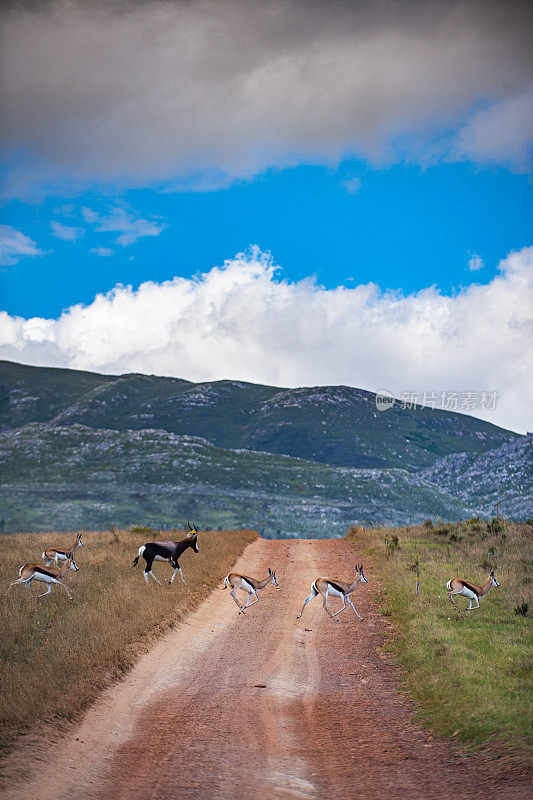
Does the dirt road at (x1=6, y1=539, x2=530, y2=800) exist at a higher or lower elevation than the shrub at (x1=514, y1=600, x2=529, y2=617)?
lower

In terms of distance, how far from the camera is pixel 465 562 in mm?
24438

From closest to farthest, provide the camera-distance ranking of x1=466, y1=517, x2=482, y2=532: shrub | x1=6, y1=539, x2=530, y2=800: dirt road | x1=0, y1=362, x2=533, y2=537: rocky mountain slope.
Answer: x1=6, y1=539, x2=530, y2=800: dirt road, x1=466, y1=517, x2=482, y2=532: shrub, x1=0, y1=362, x2=533, y2=537: rocky mountain slope

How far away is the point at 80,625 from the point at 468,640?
9305 millimetres

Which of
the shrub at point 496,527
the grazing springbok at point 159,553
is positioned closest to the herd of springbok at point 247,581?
the grazing springbok at point 159,553

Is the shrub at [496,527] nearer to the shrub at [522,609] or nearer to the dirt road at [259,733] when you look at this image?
the shrub at [522,609]

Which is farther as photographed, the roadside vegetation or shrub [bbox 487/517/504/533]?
shrub [bbox 487/517/504/533]

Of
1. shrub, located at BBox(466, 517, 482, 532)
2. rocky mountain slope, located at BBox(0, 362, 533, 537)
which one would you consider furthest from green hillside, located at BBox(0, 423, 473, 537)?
shrub, located at BBox(466, 517, 482, 532)

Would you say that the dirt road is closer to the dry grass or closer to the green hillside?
the dry grass

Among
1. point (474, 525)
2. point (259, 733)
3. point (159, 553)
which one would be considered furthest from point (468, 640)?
point (474, 525)

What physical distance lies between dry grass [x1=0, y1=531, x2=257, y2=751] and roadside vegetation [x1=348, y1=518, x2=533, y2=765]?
6.03 metres

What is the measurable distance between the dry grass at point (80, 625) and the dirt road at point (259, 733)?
66cm

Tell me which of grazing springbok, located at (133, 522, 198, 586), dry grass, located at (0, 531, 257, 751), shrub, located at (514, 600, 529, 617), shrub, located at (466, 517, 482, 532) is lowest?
dry grass, located at (0, 531, 257, 751)

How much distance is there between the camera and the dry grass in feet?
33.9

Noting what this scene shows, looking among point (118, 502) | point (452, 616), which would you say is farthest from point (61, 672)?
point (118, 502)
